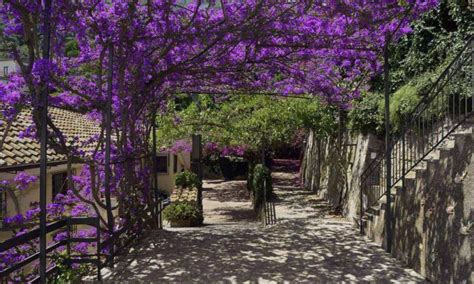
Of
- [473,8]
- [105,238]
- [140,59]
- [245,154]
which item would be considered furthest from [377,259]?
[245,154]

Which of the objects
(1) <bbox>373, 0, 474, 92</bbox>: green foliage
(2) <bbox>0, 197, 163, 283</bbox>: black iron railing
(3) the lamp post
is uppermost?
(1) <bbox>373, 0, 474, 92</bbox>: green foliage

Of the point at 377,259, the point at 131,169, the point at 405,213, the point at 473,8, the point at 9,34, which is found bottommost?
the point at 377,259

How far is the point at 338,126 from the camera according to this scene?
1415 centimetres

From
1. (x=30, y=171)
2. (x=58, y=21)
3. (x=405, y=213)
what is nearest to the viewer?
(x=58, y=21)

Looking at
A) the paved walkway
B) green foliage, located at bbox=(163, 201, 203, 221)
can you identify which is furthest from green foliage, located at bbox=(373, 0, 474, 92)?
green foliage, located at bbox=(163, 201, 203, 221)

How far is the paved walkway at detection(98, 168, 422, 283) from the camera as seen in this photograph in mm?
6094

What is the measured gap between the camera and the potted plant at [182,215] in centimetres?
1348

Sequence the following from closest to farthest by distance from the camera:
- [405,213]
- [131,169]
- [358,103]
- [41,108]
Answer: [41,108] < [405,213] < [131,169] < [358,103]

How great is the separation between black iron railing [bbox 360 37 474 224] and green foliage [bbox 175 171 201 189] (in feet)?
20.9

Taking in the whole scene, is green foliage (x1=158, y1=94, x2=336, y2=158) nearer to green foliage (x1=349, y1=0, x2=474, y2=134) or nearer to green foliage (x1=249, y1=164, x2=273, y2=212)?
green foliage (x1=249, y1=164, x2=273, y2=212)

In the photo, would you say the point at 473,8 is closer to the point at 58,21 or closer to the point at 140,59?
the point at 140,59

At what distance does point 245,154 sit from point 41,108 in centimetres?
1796

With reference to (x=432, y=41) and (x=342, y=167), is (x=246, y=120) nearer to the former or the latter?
(x=342, y=167)

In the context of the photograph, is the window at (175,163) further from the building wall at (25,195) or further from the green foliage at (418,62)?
the green foliage at (418,62)
